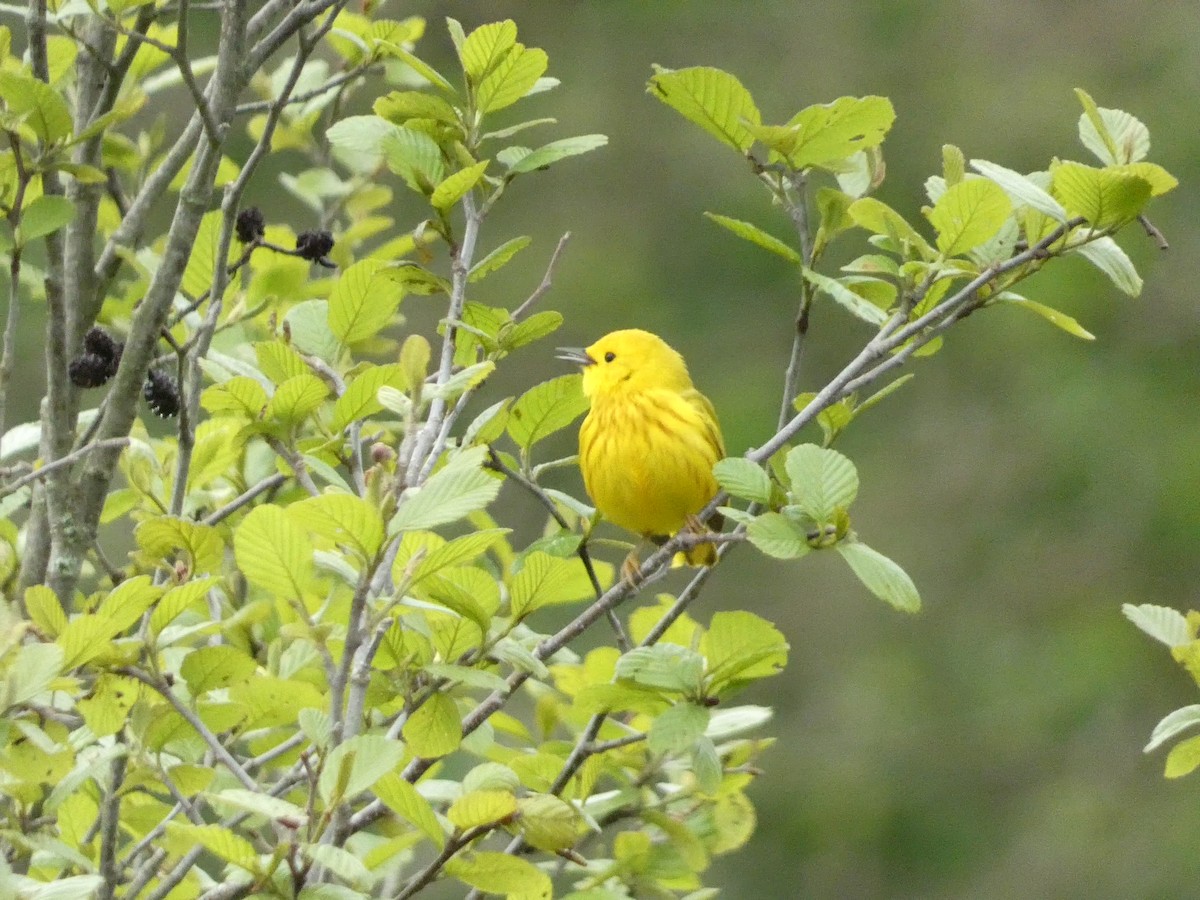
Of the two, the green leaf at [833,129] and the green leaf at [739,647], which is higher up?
the green leaf at [833,129]

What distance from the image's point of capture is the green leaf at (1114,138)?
2.00 metres

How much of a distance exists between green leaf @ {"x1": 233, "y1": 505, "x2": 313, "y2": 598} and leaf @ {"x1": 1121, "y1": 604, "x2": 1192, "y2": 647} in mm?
974

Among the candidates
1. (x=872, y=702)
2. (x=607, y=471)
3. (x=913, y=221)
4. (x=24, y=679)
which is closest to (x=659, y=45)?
(x=913, y=221)

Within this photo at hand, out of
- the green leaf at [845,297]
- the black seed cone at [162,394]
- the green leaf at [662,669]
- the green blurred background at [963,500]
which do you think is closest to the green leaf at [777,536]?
the green leaf at [662,669]

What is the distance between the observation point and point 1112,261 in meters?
1.95

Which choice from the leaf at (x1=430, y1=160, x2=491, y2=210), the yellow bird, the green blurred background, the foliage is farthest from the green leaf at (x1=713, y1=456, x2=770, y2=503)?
the green blurred background

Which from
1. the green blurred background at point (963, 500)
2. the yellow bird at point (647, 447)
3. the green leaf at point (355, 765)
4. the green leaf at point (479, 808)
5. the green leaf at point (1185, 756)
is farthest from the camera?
the green blurred background at point (963, 500)

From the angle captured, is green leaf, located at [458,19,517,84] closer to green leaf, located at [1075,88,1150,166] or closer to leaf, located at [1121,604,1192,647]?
green leaf, located at [1075,88,1150,166]

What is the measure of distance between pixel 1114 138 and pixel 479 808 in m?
1.08

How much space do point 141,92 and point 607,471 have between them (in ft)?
3.97

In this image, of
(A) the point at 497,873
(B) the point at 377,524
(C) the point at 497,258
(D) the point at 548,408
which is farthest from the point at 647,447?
(B) the point at 377,524

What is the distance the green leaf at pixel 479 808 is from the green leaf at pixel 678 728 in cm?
20

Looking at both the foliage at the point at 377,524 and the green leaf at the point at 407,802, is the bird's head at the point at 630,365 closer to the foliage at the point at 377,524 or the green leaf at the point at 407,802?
the foliage at the point at 377,524

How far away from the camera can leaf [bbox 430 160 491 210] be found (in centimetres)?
198
